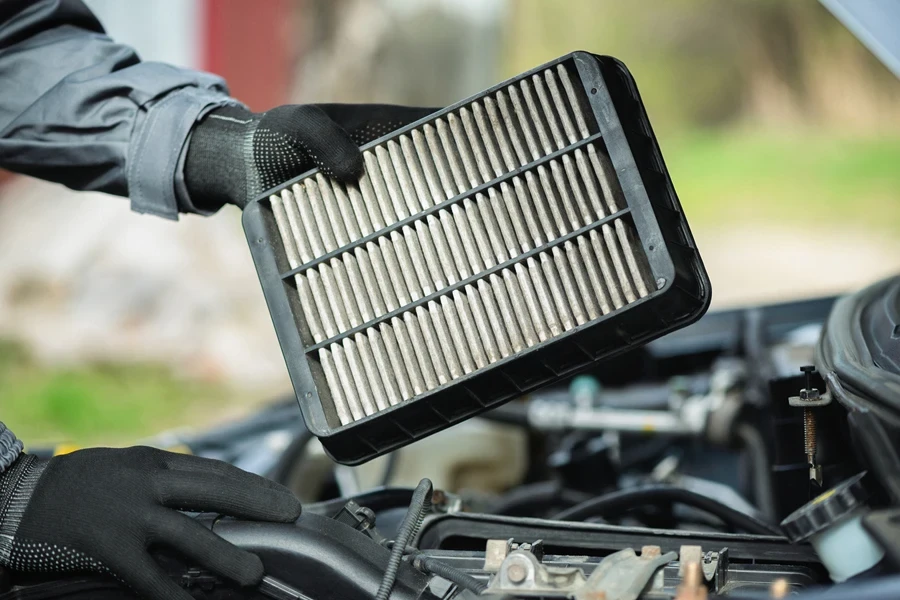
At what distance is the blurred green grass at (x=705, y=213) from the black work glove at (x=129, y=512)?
13.4 feet

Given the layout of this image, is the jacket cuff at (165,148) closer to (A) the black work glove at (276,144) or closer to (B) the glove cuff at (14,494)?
(A) the black work glove at (276,144)

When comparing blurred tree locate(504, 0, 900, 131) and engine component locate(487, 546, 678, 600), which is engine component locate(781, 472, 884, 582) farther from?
blurred tree locate(504, 0, 900, 131)

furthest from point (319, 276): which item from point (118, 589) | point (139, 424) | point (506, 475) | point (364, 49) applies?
point (364, 49)

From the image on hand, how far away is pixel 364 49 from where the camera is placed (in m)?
7.01

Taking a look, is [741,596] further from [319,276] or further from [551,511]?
[551,511]

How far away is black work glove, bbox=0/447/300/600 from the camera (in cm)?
88

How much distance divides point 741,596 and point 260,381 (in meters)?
4.92

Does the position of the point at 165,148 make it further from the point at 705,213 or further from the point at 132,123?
the point at 705,213

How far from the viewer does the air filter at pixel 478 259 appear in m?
0.95

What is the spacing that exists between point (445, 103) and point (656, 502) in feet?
19.4

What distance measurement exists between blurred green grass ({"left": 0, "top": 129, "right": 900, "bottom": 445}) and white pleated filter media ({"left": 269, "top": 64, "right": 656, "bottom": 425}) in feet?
13.4

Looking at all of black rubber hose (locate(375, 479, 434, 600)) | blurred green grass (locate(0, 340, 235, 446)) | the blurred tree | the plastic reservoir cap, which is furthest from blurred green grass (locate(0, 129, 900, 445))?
the plastic reservoir cap

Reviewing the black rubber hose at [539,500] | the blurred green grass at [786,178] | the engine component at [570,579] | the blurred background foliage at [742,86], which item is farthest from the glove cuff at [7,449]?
the blurred background foliage at [742,86]

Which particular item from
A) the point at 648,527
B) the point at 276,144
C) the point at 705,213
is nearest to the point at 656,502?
the point at 648,527
